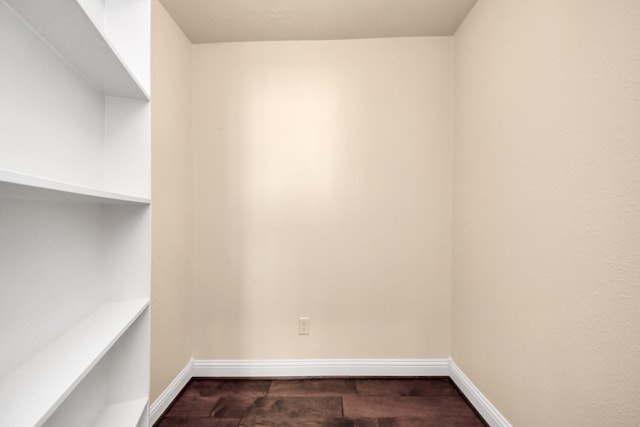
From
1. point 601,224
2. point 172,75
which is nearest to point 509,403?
point 601,224

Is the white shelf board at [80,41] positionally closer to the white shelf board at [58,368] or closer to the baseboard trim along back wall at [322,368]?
the white shelf board at [58,368]

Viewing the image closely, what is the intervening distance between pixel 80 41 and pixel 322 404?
205cm

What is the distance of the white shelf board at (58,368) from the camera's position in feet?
2.11

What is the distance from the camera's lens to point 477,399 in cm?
183

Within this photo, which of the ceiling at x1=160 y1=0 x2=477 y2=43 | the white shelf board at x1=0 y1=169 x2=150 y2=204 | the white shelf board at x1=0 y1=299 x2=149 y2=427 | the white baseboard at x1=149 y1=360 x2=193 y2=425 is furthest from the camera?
the ceiling at x1=160 y1=0 x2=477 y2=43

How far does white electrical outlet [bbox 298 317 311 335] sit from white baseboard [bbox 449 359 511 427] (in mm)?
1035

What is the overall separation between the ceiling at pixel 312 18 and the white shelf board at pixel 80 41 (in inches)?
43.0

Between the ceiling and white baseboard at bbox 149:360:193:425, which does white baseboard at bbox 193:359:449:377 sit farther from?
the ceiling

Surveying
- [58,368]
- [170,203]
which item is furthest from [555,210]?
[170,203]

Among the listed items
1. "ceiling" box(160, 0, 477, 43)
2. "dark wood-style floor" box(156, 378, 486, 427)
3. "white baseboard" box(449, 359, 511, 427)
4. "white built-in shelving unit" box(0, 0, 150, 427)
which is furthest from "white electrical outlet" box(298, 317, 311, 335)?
"ceiling" box(160, 0, 477, 43)

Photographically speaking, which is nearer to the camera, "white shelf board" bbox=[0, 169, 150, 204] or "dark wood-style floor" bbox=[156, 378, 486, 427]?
"white shelf board" bbox=[0, 169, 150, 204]

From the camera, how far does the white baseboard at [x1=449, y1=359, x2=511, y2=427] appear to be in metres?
1.63

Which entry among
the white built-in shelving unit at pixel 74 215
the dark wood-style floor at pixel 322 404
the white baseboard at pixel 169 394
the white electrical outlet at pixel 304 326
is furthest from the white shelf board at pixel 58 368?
the white electrical outlet at pixel 304 326

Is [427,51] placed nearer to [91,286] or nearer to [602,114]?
[602,114]
